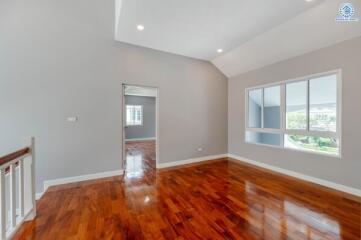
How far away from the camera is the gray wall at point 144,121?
28.7 ft

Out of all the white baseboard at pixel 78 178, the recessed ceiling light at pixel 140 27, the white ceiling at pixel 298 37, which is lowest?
the white baseboard at pixel 78 178

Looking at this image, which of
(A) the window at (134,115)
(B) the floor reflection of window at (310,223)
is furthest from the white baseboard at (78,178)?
(A) the window at (134,115)

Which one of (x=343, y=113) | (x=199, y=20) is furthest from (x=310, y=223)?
(x=199, y=20)

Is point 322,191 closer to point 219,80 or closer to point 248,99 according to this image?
point 248,99

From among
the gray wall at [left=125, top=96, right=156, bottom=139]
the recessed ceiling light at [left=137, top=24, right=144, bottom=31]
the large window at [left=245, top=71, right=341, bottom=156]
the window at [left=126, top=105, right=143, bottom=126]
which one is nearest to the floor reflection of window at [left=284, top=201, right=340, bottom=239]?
the large window at [left=245, top=71, right=341, bottom=156]

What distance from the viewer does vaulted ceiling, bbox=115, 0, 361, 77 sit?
2.50 metres

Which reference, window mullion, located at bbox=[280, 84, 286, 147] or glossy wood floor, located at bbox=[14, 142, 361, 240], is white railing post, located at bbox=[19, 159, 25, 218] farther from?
window mullion, located at bbox=[280, 84, 286, 147]

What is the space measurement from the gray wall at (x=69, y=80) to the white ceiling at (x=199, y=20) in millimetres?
523

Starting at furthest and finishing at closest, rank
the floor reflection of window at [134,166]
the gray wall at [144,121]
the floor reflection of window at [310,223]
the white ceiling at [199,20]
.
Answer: the gray wall at [144,121], the floor reflection of window at [134,166], the white ceiling at [199,20], the floor reflection of window at [310,223]

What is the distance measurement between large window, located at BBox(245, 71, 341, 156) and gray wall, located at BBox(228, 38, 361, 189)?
5.1 inches

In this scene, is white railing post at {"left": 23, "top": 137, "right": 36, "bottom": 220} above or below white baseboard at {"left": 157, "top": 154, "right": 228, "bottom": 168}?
above

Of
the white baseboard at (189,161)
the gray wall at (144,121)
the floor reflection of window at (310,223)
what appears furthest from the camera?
the gray wall at (144,121)

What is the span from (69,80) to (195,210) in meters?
3.57

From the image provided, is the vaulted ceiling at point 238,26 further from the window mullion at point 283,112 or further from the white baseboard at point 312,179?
the white baseboard at point 312,179
